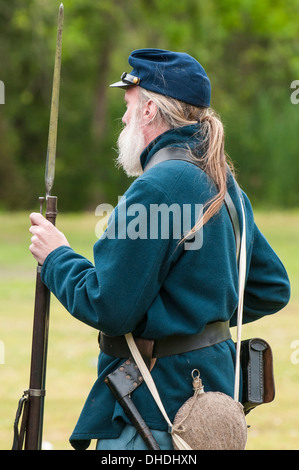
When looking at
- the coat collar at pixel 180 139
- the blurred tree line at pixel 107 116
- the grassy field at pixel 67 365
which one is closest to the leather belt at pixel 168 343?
the coat collar at pixel 180 139

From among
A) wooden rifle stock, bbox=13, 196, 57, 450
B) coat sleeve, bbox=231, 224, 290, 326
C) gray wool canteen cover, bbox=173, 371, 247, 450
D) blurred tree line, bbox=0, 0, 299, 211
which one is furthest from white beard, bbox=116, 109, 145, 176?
blurred tree line, bbox=0, 0, 299, 211

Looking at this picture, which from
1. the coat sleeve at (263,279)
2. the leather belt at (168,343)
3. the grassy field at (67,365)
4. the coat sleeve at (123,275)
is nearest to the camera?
the coat sleeve at (123,275)

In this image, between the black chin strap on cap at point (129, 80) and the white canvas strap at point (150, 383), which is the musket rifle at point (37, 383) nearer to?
the white canvas strap at point (150, 383)

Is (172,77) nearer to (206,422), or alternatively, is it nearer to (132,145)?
(132,145)

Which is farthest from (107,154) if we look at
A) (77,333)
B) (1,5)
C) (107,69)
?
(77,333)

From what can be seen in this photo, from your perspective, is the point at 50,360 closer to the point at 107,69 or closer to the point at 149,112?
the point at 149,112

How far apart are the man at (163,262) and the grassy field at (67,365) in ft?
10.1

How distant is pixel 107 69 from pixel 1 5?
1598 centimetres

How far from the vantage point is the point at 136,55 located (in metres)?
3.02

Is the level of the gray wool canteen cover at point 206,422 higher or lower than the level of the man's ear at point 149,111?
lower

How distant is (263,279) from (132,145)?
750 mm

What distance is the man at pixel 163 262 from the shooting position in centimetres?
264

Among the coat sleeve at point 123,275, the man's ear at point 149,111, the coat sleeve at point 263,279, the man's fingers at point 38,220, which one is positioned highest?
the man's ear at point 149,111
